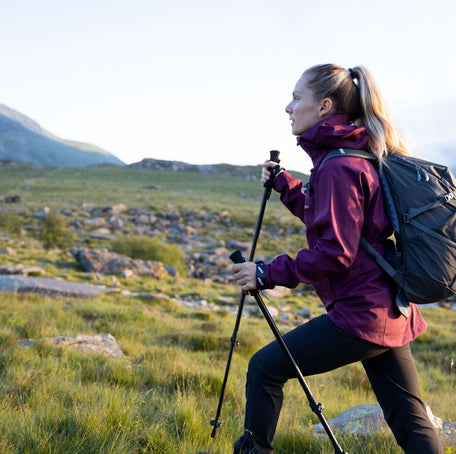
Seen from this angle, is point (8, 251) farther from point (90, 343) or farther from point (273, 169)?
point (273, 169)

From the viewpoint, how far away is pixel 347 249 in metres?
2.05

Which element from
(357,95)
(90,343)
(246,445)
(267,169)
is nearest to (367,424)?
(246,445)

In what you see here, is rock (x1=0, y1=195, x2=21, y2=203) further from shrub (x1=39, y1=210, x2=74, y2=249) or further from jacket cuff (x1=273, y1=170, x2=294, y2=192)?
jacket cuff (x1=273, y1=170, x2=294, y2=192)

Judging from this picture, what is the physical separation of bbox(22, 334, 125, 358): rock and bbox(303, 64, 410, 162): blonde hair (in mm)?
4110

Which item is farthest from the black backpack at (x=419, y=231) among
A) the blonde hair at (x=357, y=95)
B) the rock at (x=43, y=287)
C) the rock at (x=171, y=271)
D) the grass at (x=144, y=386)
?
the rock at (x=171, y=271)

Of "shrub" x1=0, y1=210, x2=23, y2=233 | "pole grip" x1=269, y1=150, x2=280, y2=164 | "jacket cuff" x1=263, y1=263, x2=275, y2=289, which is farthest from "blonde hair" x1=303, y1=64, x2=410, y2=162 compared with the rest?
"shrub" x1=0, y1=210, x2=23, y2=233

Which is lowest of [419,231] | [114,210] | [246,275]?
[114,210]

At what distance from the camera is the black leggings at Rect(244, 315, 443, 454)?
222 cm

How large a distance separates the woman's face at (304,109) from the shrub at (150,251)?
56.1ft

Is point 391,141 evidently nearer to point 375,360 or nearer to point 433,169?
point 433,169

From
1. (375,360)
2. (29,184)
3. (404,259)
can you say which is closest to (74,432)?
(375,360)

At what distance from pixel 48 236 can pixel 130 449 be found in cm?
2011

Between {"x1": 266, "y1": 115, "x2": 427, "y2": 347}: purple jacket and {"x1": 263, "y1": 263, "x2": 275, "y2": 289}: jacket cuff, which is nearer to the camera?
{"x1": 266, "y1": 115, "x2": 427, "y2": 347}: purple jacket

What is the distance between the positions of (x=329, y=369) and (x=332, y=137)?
1210 mm
